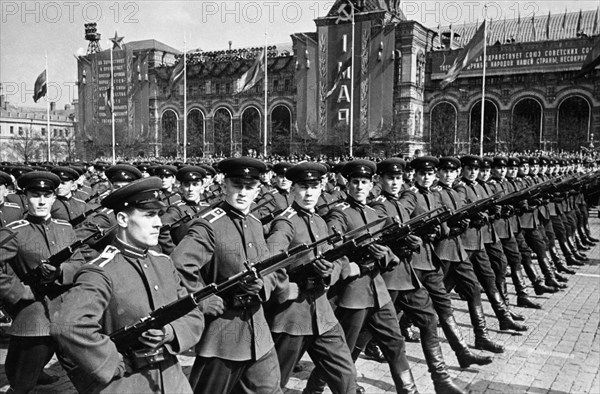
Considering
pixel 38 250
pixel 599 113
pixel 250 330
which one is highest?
pixel 599 113

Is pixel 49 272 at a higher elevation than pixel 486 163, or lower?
lower

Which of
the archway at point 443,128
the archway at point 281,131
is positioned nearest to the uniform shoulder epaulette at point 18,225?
the archway at point 443,128

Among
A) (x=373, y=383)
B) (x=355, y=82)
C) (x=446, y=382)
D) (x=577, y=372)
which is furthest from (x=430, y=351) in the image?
(x=355, y=82)

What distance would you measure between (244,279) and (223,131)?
5819cm

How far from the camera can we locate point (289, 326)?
4477 millimetres

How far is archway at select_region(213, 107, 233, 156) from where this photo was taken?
6034 centimetres

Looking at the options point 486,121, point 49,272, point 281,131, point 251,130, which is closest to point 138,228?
point 49,272

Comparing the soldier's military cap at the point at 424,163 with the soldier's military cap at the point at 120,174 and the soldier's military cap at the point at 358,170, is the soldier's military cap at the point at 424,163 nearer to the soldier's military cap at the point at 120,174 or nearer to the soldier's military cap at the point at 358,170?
the soldier's military cap at the point at 358,170

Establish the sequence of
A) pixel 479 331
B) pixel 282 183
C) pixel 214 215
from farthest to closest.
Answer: pixel 282 183 → pixel 479 331 → pixel 214 215

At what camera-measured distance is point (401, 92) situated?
4894 centimetres

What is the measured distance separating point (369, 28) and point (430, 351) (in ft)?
142

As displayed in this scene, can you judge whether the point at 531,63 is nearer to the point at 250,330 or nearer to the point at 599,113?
the point at 599,113

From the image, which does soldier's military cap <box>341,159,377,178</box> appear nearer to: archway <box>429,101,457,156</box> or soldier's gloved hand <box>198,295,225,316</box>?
soldier's gloved hand <box>198,295,225,316</box>

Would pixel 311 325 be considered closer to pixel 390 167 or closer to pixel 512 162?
pixel 390 167
